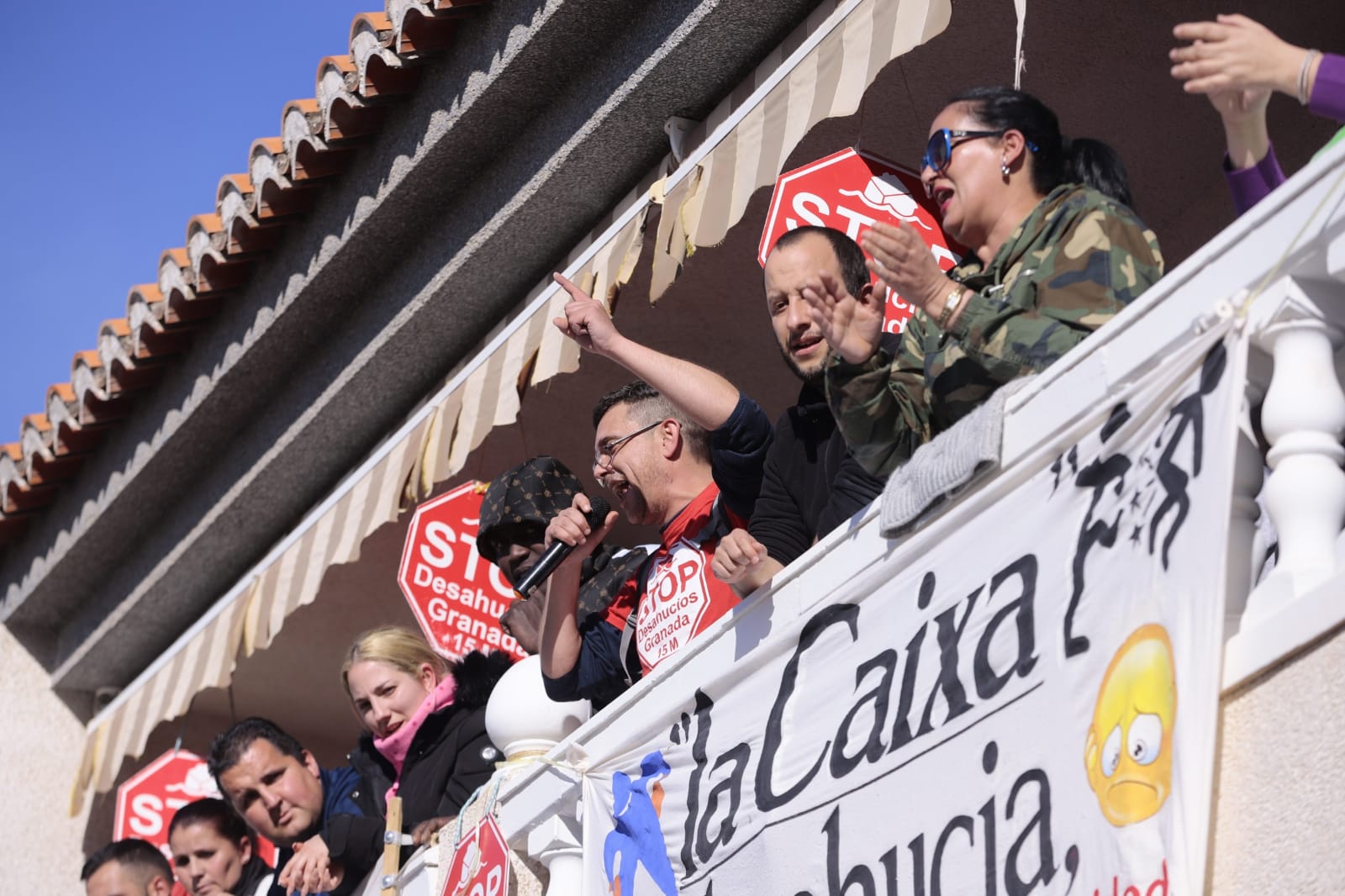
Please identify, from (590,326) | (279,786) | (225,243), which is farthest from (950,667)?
(225,243)

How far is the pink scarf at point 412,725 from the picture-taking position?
666cm

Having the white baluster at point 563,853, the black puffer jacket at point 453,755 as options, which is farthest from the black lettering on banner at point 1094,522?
the black puffer jacket at point 453,755

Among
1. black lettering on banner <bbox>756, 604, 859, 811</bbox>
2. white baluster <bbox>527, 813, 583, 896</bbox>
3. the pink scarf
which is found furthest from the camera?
the pink scarf

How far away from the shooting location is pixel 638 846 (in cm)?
475

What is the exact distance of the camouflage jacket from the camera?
3.77m

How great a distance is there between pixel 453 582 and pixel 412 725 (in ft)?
3.85

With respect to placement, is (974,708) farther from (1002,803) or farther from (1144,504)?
(1144,504)

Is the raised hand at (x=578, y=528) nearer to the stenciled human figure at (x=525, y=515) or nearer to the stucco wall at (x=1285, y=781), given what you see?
the stenciled human figure at (x=525, y=515)

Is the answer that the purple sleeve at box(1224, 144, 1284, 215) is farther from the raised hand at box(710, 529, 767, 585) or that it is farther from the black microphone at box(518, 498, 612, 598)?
the black microphone at box(518, 498, 612, 598)

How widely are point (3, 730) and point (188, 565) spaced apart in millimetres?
1950

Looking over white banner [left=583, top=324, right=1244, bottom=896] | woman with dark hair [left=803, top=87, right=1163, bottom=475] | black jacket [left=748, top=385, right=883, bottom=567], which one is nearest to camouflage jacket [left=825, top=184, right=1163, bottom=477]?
woman with dark hair [left=803, top=87, right=1163, bottom=475]

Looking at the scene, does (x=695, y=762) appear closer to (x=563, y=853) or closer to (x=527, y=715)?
(x=563, y=853)

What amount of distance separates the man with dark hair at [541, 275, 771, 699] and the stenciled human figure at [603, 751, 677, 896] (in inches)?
15.5

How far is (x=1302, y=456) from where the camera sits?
315 centimetres
